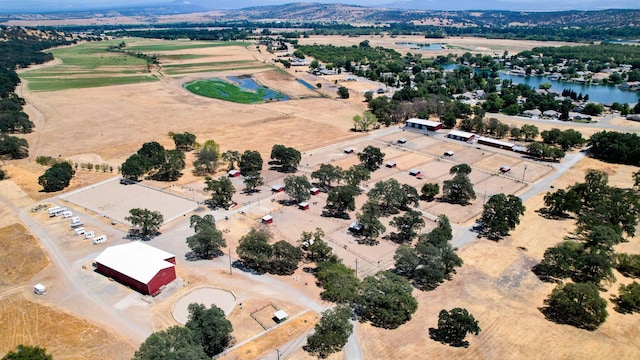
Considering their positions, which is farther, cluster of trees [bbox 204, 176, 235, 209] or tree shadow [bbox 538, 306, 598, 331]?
cluster of trees [bbox 204, 176, 235, 209]

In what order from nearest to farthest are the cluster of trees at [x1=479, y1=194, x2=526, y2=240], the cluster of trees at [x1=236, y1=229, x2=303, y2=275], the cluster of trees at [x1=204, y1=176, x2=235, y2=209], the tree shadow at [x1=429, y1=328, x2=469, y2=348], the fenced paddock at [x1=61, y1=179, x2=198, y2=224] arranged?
the tree shadow at [x1=429, y1=328, x2=469, y2=348], the cluster of trees at [x1=236, y1=229, x2=303, y2=275], the cluster of trees at [x1=479, y1=194, x2=526, y2=240], the fenced paddock at [x1=61, y1=179, x2=198, y2=224], the cluster of trees at [x1=204, y1=176, x2=235, y2=209]

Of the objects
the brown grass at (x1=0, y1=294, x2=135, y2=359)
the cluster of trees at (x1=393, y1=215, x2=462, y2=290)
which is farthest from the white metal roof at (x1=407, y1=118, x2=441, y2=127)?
the brown grass at (x1=0, y1=294, x2=135, y2=359)

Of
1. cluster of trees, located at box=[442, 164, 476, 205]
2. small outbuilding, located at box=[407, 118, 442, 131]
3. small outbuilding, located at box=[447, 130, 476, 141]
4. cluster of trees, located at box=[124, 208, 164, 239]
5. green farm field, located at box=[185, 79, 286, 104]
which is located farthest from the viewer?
green farm field, located at box=[185, 79, 286, 104]

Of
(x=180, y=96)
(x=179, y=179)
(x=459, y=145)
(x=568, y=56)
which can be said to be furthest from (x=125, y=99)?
(x=568, y=56)

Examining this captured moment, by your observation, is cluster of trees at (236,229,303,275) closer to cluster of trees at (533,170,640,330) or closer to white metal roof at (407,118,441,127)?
cluster of trees at (533,170,640,330)

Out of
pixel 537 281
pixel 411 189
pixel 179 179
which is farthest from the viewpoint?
pixel 179 179

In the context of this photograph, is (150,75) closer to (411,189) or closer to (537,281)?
(411,189)
